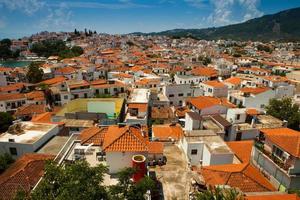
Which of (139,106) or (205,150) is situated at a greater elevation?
(139,106)

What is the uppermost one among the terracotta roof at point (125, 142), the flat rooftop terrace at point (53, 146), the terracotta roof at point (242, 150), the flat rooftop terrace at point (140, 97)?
the terracotta roof at point (125, 142)

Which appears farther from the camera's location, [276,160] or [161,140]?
[161,140]

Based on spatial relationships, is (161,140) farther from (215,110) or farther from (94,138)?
(215,110)

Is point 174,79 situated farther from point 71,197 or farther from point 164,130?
point 71,197

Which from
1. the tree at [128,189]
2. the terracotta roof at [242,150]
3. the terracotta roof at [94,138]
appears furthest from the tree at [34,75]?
the tree at [128,189]

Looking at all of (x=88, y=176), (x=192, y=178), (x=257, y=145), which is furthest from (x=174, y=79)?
(x=88, y=176)

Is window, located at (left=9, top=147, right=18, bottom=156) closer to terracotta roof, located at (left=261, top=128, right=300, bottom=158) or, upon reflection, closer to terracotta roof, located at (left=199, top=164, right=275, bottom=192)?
terracotta roof, located at (left=199, top=164, right=275, bottom=192)

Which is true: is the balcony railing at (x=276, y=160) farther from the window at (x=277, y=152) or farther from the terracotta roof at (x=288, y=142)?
the terracotta roof at (x=288, y=142)

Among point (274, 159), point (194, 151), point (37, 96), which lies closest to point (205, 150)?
point (194, 151)
